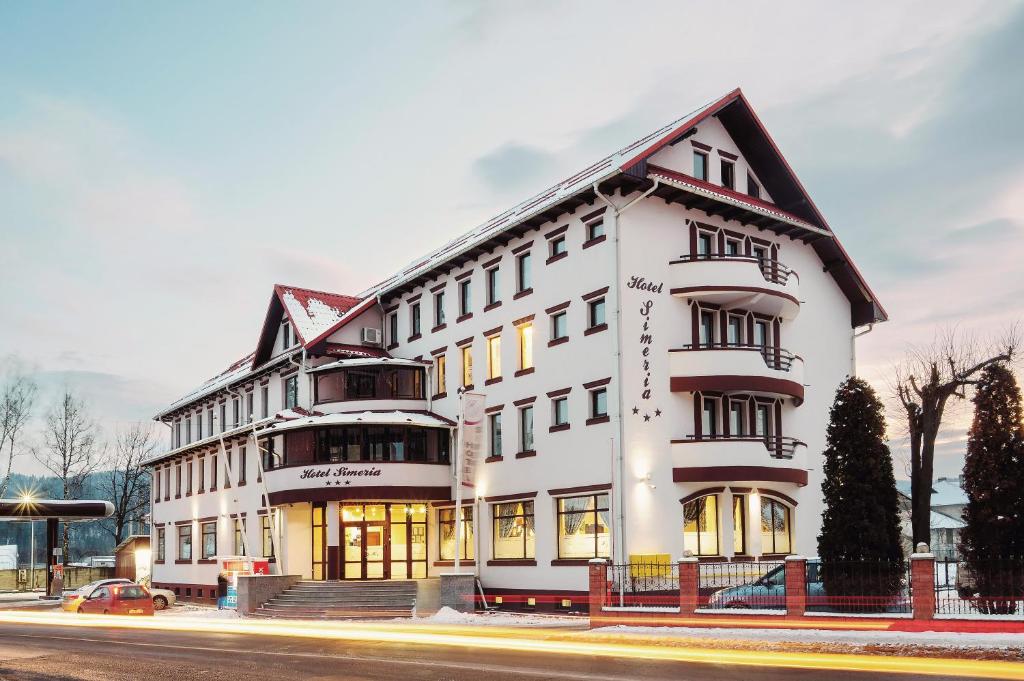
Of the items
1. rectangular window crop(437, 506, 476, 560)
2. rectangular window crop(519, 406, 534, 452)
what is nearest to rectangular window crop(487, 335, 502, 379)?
rectangular window crop(519, 406, 534, 452)

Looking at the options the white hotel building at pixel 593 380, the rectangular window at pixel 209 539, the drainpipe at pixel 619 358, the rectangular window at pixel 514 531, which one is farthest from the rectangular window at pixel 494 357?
the rectangular window at pixel 209 539

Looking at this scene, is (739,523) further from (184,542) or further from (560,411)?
(184,542)

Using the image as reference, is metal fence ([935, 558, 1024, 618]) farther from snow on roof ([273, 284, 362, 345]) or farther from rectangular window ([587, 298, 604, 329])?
snow on roof ([273, 284, 362, 345])

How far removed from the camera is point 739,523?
35.9 meters

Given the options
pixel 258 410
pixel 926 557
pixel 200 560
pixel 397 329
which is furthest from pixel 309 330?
pixel 926 557

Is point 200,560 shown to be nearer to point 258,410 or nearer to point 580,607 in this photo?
point 258,410

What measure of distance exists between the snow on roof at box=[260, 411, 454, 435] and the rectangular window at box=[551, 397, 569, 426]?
5679mm

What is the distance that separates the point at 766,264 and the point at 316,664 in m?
23.5

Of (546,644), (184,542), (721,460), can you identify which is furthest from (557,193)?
(184,542)

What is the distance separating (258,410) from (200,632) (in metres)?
20.9

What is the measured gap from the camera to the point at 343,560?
4178cm

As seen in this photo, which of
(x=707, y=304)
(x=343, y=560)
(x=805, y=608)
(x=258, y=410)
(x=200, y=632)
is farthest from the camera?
(x=258, y=410)

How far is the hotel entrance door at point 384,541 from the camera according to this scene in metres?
42.3

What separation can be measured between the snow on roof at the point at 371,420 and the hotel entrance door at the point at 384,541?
3.57m
